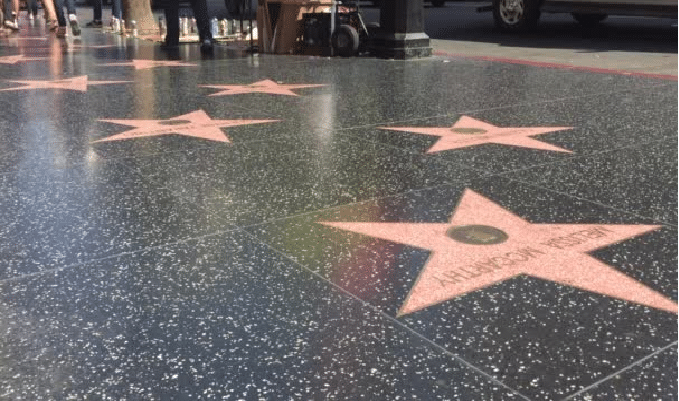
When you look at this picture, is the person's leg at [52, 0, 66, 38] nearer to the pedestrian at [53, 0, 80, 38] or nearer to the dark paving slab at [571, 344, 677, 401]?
the pedestrian at [53, 0, 80, 38]

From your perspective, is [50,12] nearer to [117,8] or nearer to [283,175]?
[117,8]

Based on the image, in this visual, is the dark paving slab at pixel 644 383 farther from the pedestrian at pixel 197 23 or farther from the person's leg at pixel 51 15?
the person's leg at pixel 51 15

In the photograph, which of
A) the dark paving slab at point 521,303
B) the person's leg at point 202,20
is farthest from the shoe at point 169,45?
the dark paving slab at point 521,303

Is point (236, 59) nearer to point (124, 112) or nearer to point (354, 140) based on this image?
point (124, 112)

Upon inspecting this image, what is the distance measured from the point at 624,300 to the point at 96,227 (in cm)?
192

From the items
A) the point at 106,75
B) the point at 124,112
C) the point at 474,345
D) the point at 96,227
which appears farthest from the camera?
the point at 106,75

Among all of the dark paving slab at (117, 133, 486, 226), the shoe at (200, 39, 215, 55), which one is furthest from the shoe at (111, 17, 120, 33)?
the dark paving slab at (117, 133, 486, 226)

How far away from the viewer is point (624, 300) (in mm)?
2396

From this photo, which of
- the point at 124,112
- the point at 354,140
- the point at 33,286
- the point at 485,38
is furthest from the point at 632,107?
the point at 485,38

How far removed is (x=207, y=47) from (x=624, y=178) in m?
7.58

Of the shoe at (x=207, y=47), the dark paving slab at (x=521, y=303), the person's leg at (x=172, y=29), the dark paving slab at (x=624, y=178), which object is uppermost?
the person's leg at (x=172, y=29)

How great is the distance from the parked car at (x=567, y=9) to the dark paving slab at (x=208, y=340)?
10935mm

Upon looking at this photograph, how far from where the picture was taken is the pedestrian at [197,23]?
10.6 m

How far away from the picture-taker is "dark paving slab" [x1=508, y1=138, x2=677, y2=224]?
339 cm
